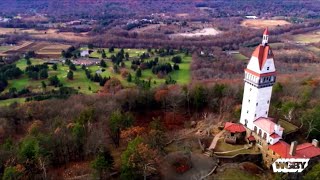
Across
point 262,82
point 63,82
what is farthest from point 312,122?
point 63,82

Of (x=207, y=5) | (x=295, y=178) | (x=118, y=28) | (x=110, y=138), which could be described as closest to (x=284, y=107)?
Result: (x=295, y=178)

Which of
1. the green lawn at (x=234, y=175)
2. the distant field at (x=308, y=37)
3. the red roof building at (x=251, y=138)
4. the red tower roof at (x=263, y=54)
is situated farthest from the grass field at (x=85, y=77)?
the distant field at (x=308, y=37)

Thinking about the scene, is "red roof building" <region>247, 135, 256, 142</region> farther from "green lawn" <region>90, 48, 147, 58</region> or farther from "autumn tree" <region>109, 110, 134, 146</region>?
"green lawn" <region>90, 48, 147, 58</region>

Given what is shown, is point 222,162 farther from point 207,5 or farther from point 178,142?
point 207,5

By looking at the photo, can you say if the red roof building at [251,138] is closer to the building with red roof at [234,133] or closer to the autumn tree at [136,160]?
the building with red roof at [234,133]

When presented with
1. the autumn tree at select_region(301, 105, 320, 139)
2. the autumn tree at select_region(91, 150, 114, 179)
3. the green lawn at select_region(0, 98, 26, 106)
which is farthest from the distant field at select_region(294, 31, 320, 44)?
the autumn tree at select_region(91, 150, 114, 179)
